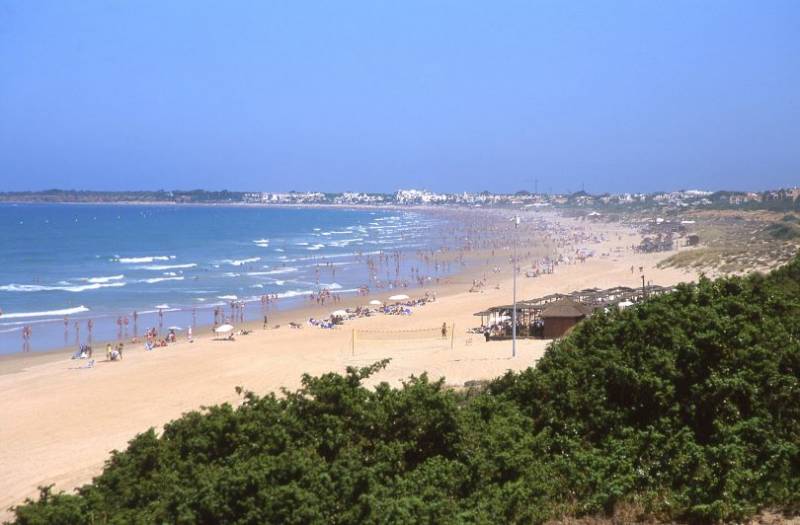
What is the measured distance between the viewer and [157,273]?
48.7 metres

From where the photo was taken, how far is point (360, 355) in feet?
73.8

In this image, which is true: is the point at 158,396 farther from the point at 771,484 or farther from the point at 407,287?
the point at 407,287

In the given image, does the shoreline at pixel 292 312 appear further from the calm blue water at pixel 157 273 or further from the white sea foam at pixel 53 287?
the white sea foam at pixel 53 287

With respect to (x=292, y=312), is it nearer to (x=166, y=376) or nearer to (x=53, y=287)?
(x=166, y=376)

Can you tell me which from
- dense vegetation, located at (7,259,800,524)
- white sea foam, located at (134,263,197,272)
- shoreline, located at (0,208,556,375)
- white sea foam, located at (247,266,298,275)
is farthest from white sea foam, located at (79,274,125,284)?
dense vegetation, located at (7,259,800,524)

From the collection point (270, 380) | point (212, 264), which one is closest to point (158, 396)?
point (270, 380)

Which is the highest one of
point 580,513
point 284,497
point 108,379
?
point 284,497

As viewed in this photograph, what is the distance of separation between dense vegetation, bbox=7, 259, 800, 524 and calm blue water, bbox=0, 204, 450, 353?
23141 millimetres

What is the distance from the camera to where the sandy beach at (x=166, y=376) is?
14.4 meters

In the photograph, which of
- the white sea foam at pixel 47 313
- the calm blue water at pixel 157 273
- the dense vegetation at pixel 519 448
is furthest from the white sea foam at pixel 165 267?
the dense vegetation at pixel 519 448

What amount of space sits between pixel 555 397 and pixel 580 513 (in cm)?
163

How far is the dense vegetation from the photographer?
5367 millimetres

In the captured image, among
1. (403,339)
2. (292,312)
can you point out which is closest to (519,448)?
(403,339)

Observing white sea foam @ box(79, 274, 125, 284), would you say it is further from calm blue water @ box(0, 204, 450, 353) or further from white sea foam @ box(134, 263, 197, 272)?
white sea foam @ box(134, 263, 197, 272)
